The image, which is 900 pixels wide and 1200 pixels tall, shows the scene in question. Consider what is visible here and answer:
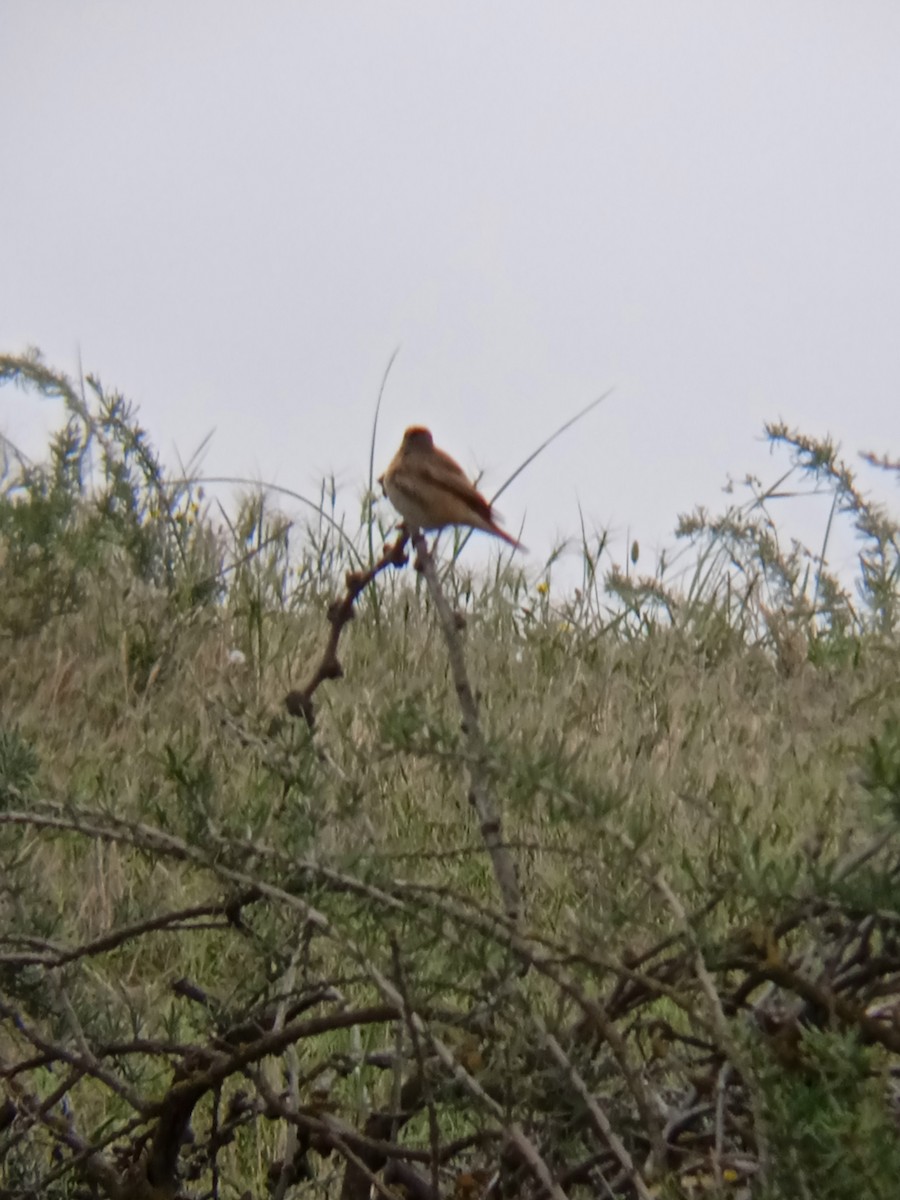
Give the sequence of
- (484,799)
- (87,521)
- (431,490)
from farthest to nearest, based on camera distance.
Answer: (87,521) → (431,490) → (484,799)

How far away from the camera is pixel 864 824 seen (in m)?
1.02

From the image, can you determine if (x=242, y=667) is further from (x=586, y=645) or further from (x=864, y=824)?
(x=864, y=824)

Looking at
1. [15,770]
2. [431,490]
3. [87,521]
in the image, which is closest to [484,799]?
[15,770]

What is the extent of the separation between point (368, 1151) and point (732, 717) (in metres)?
2.61

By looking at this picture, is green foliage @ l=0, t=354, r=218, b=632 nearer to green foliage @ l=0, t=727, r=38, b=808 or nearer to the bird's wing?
the bird's wing

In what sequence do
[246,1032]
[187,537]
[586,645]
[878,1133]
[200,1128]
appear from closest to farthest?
1. [878,1133]
2. [246,1032]
3. [200,1128]
4. [586,645]
5. [187,537]

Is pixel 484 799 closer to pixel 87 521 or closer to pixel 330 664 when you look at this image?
pixel 330 664

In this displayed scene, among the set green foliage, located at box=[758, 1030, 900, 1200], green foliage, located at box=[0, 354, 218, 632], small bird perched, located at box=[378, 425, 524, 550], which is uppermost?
green foliage, located at box=[0, 354, 218, 632]

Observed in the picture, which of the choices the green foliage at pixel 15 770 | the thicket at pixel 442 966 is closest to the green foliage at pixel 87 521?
the thicket at pixel 442 966

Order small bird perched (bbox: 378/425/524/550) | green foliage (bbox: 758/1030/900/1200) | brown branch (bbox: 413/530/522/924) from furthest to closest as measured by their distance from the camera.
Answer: small bird perched (bbox: 378/425/524/550), brown branch (bbox: 413/530/522/924), green foliage (bbox: 758/1030/900/1200)

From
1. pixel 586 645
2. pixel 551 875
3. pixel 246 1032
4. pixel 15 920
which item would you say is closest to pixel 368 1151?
pixel 246 1032

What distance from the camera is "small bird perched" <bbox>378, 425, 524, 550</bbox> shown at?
3.40 meters

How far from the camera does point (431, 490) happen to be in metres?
3.45

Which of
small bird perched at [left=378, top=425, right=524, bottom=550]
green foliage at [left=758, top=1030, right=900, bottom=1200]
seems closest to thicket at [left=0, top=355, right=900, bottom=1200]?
green foliage at [left=758, top=1030, right=900, bottom=1200]
